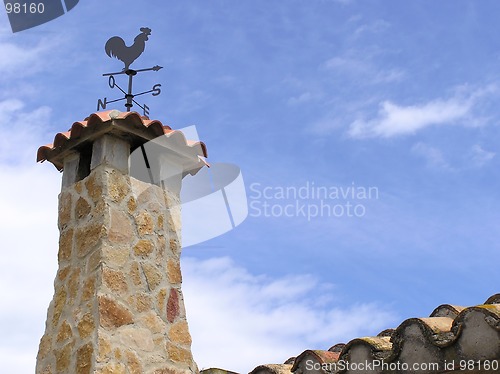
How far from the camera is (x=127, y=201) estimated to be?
521cm

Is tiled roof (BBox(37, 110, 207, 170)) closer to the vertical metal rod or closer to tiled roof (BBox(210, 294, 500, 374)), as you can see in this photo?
the vertical metal rod

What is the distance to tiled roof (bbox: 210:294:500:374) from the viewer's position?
415cm

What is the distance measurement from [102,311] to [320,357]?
5.37 ft

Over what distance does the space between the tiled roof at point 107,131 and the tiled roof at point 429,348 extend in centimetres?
205

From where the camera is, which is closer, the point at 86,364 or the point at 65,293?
the point at 86,364

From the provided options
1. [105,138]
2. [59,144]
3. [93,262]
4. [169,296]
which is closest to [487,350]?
[169,296]

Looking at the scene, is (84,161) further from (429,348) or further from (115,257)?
(429,348)

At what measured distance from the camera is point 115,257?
16.2 feet

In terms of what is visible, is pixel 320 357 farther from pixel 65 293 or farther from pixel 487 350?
pixel 65 293

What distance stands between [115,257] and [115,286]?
0.21m

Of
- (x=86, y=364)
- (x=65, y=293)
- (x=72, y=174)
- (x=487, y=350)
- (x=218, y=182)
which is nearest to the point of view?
(x=487, y=350)

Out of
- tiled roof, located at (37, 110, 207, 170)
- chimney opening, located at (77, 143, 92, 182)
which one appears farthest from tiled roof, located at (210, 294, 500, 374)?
chimney opening, located at (77, 143, 92, 182)

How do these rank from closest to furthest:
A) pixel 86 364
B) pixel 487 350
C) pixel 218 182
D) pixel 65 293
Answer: pixel 487 350 < pixel 86 364 < pixel 65 293 < pixel 218 182

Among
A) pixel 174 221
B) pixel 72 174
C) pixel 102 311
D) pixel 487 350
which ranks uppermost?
pixel 72 174
